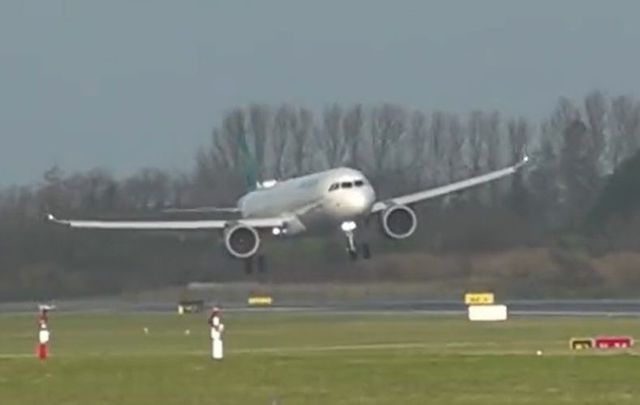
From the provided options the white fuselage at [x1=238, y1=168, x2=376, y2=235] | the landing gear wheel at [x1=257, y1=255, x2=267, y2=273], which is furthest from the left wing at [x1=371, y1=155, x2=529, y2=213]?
the landing gear wheel at [x1=257, y1=255, x2=267, y2=273]

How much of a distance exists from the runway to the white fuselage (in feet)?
11.1

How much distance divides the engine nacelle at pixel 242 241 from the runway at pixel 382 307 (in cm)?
209

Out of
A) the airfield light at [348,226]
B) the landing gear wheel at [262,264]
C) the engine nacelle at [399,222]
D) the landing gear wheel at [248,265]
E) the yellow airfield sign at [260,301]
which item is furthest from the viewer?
the landing gear wheel at [262,264]

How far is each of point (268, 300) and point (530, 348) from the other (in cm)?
4086

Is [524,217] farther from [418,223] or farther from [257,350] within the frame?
[257,350]

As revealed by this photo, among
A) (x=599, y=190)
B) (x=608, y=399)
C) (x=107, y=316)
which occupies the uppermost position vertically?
(x=599, y=190)

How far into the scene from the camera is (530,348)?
129 ft

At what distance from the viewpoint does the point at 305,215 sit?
253ft

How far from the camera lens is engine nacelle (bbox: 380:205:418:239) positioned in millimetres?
79125

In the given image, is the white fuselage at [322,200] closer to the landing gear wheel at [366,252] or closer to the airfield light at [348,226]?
the airfield light at [348,226]

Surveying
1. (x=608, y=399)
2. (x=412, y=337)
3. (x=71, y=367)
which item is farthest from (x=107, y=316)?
(x=608, y=399)

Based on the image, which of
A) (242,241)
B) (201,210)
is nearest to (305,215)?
(242,241)

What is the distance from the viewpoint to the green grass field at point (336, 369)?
83.9 feet

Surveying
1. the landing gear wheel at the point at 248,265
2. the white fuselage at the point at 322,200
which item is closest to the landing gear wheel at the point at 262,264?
the landing gear wheel at the point at 248,265
